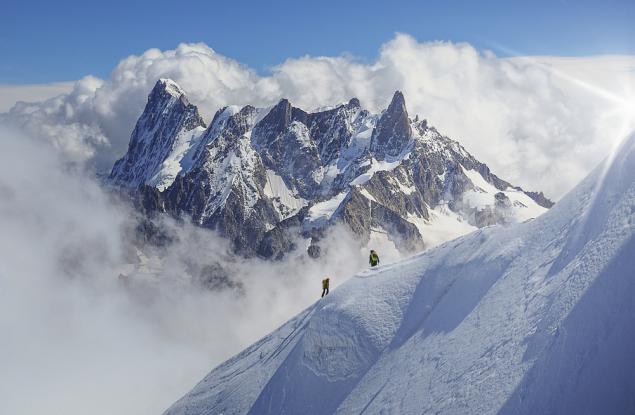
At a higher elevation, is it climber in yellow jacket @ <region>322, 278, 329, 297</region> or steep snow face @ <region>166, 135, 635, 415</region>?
climber in yellow jacket @ <region>322, 278, 329, 297</region>

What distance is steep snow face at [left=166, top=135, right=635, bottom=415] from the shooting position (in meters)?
26.9

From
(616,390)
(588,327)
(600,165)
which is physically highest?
(600,165)

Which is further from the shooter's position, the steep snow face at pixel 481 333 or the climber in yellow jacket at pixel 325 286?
the climber in yellow jacket at pixel 325 286

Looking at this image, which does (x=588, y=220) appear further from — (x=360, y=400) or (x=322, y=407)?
(x=322, y=407)

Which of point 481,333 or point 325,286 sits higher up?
point 325,286

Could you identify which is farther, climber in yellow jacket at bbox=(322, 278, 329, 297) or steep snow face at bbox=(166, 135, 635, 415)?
climber in yellow jacket at bbox=(322, 278, 329, 297)

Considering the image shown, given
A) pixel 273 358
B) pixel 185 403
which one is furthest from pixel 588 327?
pixel 185 403

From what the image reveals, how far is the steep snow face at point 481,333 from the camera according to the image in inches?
1058

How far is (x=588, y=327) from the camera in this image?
27266mm

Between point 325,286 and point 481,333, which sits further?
point 325,286

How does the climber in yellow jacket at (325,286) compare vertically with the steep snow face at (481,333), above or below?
above

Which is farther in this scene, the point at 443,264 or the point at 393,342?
the point at 443,264

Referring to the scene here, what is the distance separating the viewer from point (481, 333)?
34.9 m

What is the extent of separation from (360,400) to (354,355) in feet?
15.2
